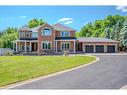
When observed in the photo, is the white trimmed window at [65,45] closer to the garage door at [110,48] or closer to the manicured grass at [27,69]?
the garage door at [110,48]

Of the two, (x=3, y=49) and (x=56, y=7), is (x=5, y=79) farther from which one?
(x=3, y=49)

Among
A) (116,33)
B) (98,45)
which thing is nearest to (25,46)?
(98,45)

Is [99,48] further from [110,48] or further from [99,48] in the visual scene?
[110,48]

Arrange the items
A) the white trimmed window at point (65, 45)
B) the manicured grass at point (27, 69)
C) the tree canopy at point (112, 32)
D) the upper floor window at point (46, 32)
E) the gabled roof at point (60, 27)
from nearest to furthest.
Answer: the manicured grass at point (27, 69), the tree canopy at point (112, 32), the upper floor window at point (46, 32), the white trimmed window at point (65, 45), the gabled roof at point (60, 27)

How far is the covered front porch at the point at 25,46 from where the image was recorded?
111 feet

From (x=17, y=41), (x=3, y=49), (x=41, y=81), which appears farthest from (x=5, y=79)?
(x=17, y=41)

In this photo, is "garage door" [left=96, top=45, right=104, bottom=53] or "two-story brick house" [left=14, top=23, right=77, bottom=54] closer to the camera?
"two-story brick house" [left=14, top=23, right=77, bottom=54]

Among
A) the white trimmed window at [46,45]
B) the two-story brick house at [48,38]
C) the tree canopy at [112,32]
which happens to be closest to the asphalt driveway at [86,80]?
the tree canopy at [112,32]

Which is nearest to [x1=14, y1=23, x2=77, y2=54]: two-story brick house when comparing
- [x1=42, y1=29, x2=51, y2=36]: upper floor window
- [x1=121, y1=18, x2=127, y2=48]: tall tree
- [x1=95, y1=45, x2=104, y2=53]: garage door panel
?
[x1=42, y1=29, x2=51, y2=36]: upper floor window

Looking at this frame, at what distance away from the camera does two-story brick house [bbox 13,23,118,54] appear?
36.9 meters

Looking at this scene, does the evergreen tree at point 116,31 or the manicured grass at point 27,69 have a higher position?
the evergreen tree at point 116,31

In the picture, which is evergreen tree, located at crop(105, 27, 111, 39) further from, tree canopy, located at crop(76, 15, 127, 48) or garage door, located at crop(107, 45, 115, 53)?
garage door, located at crop(107, 45, 115, 53)
